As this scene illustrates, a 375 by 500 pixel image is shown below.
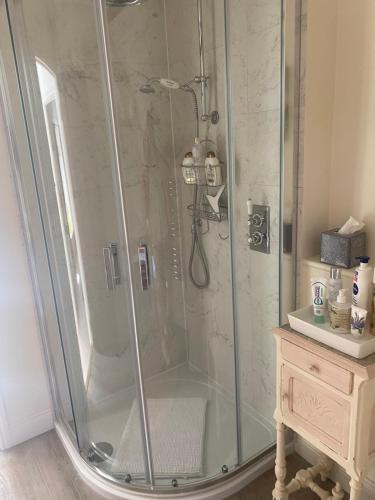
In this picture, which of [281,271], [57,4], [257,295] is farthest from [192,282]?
[57,4]

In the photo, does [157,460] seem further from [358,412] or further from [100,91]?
[100,91]

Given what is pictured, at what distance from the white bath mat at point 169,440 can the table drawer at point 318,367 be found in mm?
803

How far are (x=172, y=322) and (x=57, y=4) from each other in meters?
1.68

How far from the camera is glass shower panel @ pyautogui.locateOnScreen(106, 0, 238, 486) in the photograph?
183 cm

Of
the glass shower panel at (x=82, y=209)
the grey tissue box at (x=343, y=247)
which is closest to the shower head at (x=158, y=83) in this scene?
the glass shower panel at (x=82, y=209)

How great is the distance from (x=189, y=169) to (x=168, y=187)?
0.54 feet

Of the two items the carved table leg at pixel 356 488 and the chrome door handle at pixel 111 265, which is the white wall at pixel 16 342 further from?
the carved table leg at pixel 356 488

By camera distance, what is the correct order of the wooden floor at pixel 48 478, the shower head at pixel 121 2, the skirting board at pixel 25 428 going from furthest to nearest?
1. the skirting board at pixel 25 428
2. the wooden floor at pixel 48 478
3. the shower head at pixel 121 2

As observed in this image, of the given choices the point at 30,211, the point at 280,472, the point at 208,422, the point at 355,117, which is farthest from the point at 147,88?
the point at 280,472

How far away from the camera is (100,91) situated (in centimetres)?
175

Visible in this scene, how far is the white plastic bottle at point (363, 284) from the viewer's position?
1.23 metres

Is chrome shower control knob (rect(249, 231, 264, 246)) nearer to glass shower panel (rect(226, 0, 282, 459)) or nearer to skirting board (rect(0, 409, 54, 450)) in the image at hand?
glass shower panel (rect(226, 0, 282, 459))

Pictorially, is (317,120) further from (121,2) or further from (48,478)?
(48,478)

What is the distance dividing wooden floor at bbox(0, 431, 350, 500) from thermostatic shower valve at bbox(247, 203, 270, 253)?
3.49 ft
